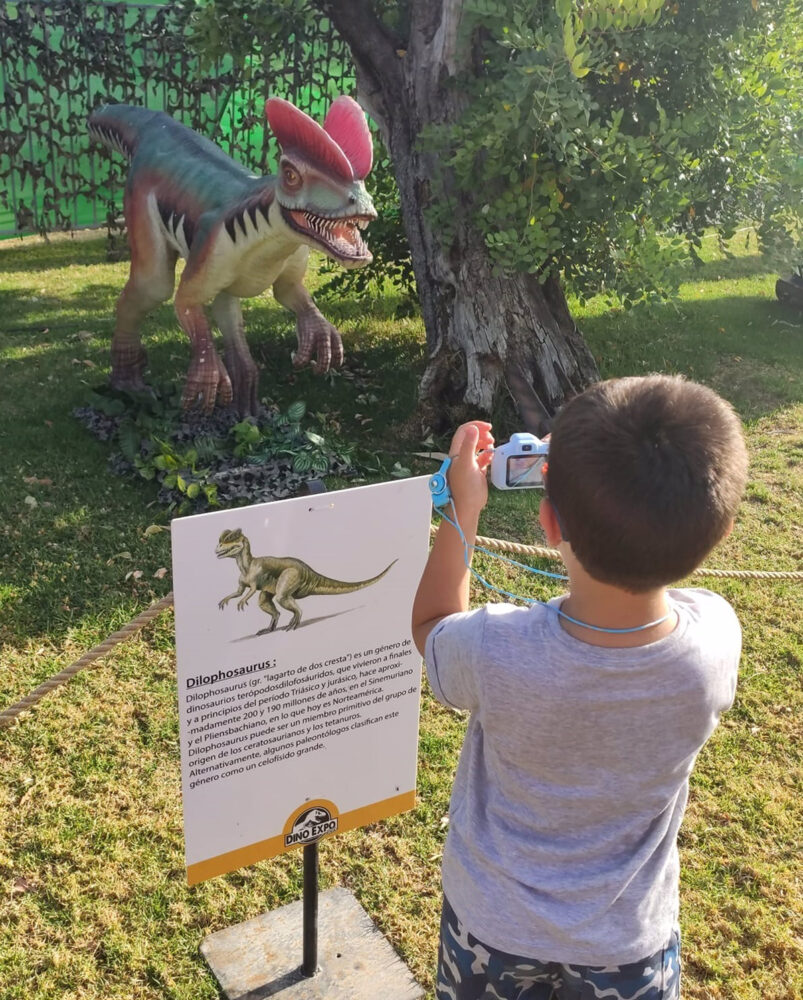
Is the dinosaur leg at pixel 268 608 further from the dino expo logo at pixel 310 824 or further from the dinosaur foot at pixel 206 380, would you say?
the dinosaur foot at pixel 206 380

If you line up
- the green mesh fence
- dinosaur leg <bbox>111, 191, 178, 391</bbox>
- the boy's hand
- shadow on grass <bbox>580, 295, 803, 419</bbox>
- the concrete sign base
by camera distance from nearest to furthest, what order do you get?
the boy's hand → the concrete sign base → dinosaur leg <bbox>111, 191, 178, 391</bbox> → shadow on grass <bbox>580, 295, 803, 419</bbox> → the green mesh fence

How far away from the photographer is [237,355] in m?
5.30

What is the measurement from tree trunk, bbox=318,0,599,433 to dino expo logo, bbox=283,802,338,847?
11.9 ft

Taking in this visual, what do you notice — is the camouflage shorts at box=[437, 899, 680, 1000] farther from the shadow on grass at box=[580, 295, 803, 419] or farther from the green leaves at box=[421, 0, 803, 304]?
the shadow on grass at box=[580, 295, 803, 419]

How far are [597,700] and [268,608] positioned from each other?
82cm

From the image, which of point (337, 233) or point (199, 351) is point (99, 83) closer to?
point (199, 351)

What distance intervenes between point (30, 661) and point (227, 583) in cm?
207

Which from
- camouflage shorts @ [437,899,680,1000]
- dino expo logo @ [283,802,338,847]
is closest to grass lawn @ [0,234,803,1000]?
dino expo logo @ [283,802,338,847]

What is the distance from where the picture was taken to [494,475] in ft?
5.28

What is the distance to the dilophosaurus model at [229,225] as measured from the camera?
4.07 m

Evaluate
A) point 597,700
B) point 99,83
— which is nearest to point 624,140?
point 597,700

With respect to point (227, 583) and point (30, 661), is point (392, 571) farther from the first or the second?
point (30, 661)

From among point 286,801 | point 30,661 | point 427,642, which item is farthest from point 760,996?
point 30,661

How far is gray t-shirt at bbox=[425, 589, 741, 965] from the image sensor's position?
4.23 feet
